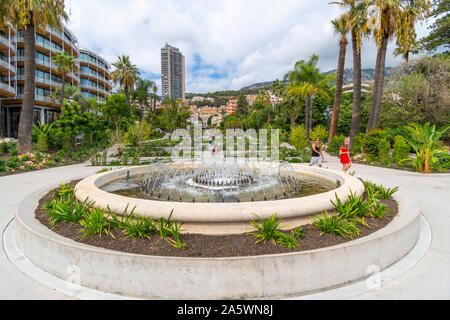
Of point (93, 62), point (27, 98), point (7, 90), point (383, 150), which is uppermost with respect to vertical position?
point (93, 62)

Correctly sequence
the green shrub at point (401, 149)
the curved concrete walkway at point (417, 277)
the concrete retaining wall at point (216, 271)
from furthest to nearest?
1. the green shrub at point (401, 149)
2. the curved concrete walkway at point (417, 277)
3. the concrete retaining wall at point (216, 271)

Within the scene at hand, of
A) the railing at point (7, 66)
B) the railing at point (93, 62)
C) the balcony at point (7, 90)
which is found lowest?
the balcony at point (7, 90)

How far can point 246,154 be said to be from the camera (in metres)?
19.4

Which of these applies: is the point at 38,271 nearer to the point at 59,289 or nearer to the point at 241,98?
the point at 59,289

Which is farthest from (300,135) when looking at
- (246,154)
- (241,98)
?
(241,98)

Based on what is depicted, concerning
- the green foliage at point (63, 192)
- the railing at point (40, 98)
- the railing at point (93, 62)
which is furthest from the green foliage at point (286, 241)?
the railing at point (93, 62)

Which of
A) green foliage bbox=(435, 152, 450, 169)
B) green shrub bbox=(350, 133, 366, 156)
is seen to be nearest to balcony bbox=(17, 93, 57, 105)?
green shrub bbox=(350, 133, 366, 156)

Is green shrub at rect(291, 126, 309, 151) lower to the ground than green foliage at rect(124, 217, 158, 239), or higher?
higher

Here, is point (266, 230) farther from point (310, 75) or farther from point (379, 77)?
point (310, 75)

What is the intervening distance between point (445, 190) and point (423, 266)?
6215 millimetres

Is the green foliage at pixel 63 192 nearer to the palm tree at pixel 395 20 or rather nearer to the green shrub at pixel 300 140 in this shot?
the green shrub at pixel 300 140

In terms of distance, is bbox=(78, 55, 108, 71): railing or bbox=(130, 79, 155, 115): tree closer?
bbox=(78, 55, 108, 71): railing

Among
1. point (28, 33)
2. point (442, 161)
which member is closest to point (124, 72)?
point (28, 33)

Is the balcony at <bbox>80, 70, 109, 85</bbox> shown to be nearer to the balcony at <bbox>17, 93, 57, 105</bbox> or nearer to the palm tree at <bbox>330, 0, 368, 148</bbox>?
the balcony at <bbox>17, 93, 57, 105</bbox>
